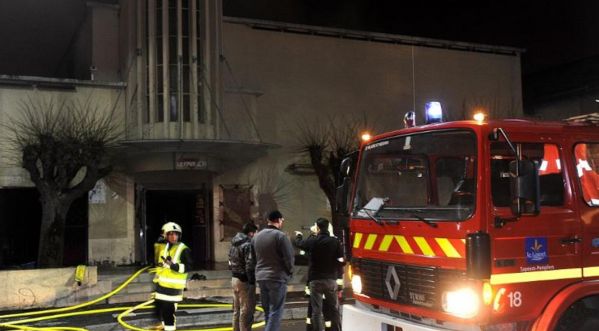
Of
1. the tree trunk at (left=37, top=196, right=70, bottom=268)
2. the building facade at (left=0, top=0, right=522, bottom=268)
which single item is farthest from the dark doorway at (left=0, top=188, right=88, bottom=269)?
the tree trunk at (left=37, top=196, right=70, bottom=268)

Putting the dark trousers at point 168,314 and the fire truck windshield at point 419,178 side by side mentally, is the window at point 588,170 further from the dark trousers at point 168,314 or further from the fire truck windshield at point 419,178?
the dark trousers at point 168,314

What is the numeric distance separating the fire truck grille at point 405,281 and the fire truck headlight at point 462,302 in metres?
0.08

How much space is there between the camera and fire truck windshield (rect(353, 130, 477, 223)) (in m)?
4.56

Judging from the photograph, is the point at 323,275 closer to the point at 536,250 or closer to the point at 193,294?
the point at 536,250

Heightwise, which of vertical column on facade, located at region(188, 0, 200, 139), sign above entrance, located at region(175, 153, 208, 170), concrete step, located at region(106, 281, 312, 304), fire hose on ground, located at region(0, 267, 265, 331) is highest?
vertical column on facade, located at region(188, 0, 200, 139)

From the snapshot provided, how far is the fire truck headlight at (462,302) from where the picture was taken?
4.21m

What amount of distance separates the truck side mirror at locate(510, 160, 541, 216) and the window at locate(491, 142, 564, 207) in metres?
0.14

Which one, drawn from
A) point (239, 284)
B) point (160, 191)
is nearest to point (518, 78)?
point (160, 191)

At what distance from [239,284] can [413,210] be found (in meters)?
3.19

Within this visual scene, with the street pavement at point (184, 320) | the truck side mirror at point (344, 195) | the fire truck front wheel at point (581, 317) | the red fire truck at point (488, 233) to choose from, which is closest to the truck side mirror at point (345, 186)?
the truck side mirror at point (344, 195)

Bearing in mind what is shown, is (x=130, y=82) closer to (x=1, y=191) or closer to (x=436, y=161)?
(x=1, y=191)

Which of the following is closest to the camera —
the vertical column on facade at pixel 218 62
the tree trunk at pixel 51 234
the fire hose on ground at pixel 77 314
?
the fire hose on ground at pixel 77 314

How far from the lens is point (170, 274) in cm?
709

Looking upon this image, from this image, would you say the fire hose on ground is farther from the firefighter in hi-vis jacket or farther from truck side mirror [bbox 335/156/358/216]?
Result: truck side mirror [bbox 335/156/358/216]
